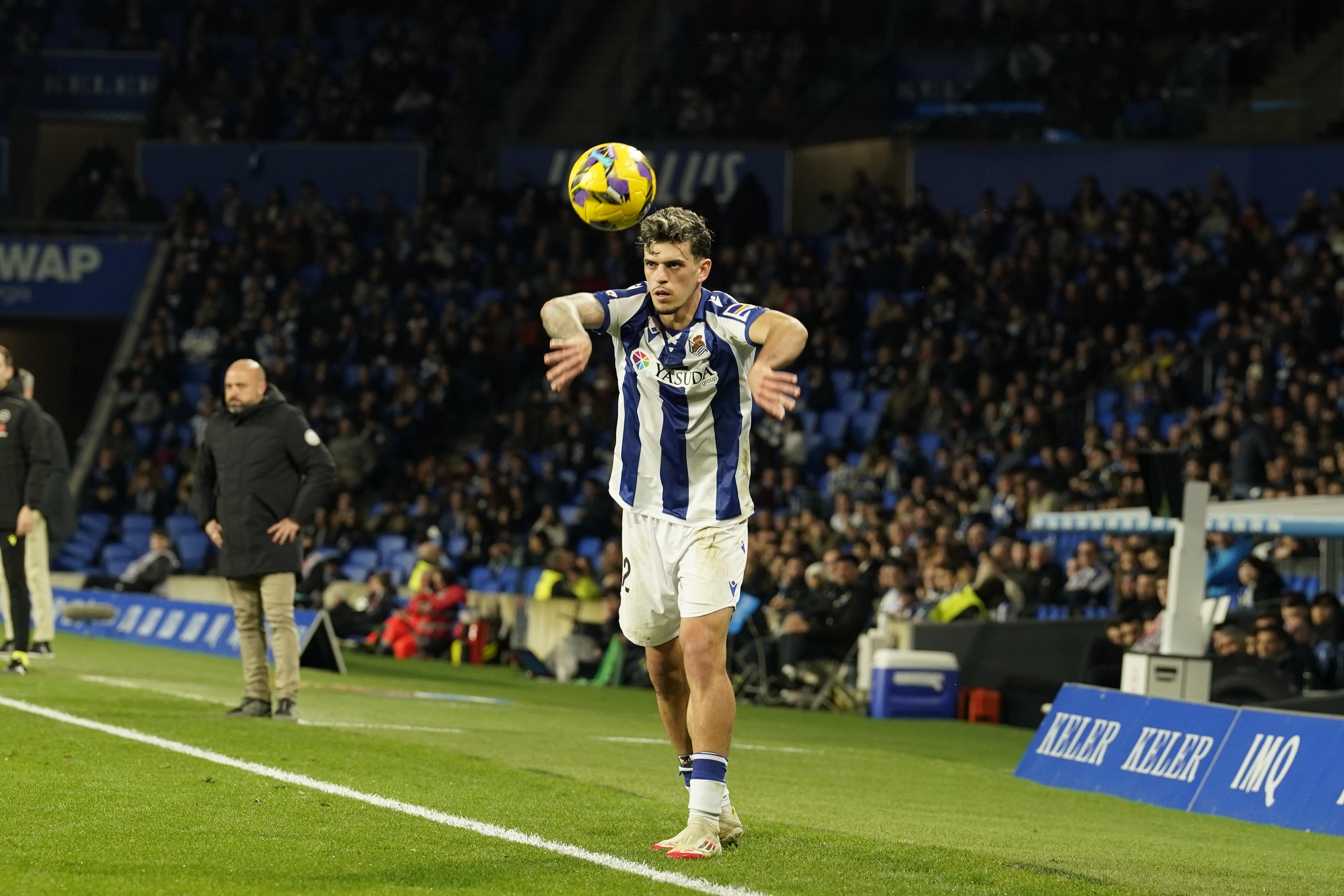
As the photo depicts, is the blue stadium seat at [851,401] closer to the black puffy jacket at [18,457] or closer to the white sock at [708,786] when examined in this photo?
the black puffy jacket at [18,457]

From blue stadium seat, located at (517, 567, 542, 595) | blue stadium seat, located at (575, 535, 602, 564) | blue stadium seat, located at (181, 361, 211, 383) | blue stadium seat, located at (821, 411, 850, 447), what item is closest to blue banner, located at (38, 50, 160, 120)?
blue stadium seat, located at (181, 361, 211, 383)

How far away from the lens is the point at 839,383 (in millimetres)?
26125

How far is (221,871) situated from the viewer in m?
5.96

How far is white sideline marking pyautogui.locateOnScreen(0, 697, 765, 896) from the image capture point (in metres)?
6.02

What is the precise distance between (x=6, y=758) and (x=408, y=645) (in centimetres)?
1413

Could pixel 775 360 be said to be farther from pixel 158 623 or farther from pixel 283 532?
pixel 158 623

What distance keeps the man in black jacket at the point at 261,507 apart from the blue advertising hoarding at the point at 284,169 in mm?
22153

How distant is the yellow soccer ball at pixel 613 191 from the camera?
25.8ft

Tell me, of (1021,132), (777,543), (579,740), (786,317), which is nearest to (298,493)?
(579,740)

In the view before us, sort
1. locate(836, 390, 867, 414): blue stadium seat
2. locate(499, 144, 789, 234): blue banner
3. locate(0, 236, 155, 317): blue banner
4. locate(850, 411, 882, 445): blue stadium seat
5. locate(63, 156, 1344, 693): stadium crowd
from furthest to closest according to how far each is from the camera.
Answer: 1. locate(0, 236, 155, 317): blue banner
2. locate(499, 144, 789, 234): blue banner
3. locate(836, 390, 867, 414): blue stadium seat
4. locate(850, 411, 882, 445): blue stadium seat
5. locate(63, 156, 1344, 693): stadium crowd

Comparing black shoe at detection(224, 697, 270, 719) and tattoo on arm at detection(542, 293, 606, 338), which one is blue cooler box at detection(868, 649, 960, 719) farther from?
tattoo on arm at detection(542, 293, 606, 338)

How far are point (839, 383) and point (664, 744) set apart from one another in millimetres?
13695

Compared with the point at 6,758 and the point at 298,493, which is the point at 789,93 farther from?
the point at 6,758

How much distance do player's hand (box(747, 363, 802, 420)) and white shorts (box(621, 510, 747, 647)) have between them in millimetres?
623
